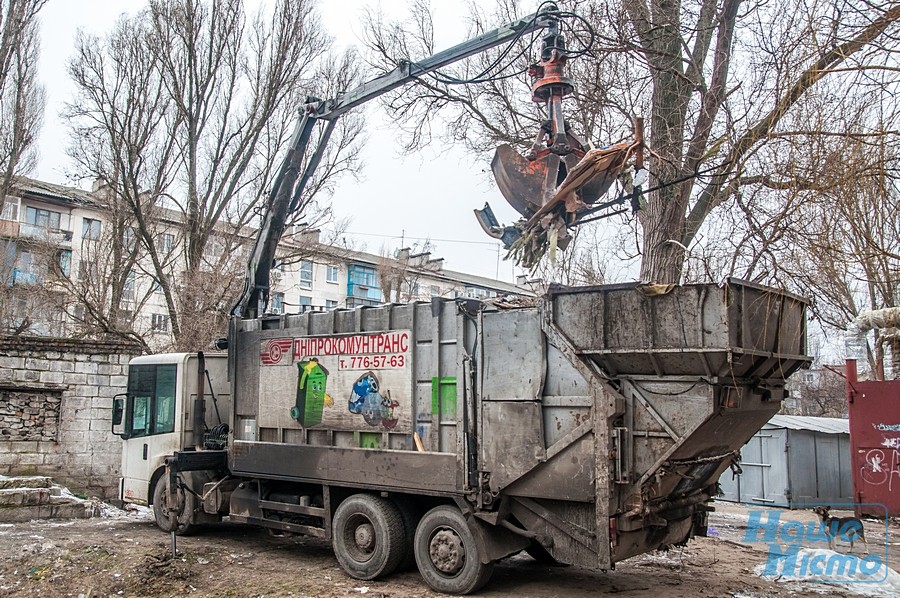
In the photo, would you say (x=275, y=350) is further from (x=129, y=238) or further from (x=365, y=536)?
(x=129, y=238)

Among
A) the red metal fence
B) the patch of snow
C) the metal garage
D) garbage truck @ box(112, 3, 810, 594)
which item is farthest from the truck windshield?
the metal garage

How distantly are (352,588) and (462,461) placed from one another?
1.77m

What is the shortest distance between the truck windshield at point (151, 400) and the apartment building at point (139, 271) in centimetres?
179

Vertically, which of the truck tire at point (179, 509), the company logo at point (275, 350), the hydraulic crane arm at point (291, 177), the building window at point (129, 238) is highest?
the building window at point (129, 238)

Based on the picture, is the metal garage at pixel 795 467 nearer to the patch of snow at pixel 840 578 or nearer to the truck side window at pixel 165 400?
the patch of snow at pixel 840 578

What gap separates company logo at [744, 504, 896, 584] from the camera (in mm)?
8102

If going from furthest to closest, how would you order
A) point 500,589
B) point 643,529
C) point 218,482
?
1. point 218,482
2. point 500,589
3. point 643,529

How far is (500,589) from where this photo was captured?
7156 mm

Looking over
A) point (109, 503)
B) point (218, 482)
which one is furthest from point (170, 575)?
point (109, 503)

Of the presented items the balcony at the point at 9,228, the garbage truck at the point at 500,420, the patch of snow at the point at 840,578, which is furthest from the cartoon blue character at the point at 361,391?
the balcony at the point at 9,228

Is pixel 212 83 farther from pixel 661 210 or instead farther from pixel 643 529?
pixel 643 529

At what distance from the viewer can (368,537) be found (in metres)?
7.59

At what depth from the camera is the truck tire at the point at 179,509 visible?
9.50m

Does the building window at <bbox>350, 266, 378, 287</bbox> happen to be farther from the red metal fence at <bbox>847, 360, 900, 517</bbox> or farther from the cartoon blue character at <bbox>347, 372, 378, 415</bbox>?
the cartoon blue character at <bbox>347, 372, 378, 415</bbox>
